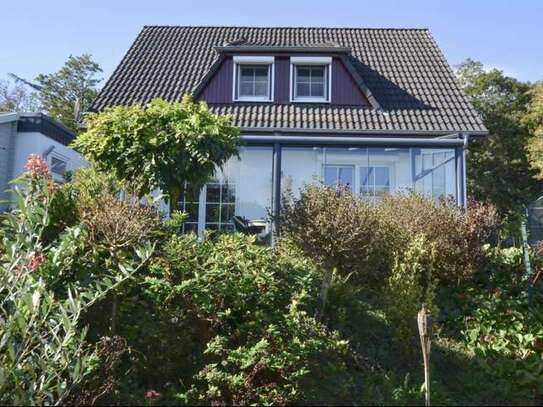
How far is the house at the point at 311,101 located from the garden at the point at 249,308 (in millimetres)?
3531

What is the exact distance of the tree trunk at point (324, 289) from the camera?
569 cm

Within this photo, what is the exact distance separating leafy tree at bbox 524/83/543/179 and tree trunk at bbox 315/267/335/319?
19.0 m

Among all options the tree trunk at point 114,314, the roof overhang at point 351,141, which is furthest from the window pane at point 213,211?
the tree trunk at point 114,314

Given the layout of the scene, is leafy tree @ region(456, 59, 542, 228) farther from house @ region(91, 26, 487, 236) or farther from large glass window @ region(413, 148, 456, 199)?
large glass window @ region(413, 148, 456, 199)

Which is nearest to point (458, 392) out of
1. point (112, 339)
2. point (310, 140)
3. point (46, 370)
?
point (112, 339)

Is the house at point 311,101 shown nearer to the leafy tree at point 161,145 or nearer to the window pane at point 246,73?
the window pane at point 246,73

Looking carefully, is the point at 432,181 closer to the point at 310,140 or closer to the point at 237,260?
the point at 310,140

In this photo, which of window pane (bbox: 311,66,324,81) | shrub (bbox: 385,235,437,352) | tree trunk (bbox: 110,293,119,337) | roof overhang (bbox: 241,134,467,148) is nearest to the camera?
tree trunk (bbox: 110,293,119,337)

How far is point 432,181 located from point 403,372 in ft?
21.4

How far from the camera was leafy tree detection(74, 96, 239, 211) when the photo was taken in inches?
294

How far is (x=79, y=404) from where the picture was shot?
13.3 feet

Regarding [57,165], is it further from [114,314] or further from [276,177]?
[114,314]

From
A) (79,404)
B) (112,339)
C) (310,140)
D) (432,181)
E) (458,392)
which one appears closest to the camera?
(79,404)

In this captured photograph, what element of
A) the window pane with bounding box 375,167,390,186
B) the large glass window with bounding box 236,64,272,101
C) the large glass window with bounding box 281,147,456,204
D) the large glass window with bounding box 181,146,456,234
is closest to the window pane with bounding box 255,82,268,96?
the large glass window with bounding box 236,64,272,101
